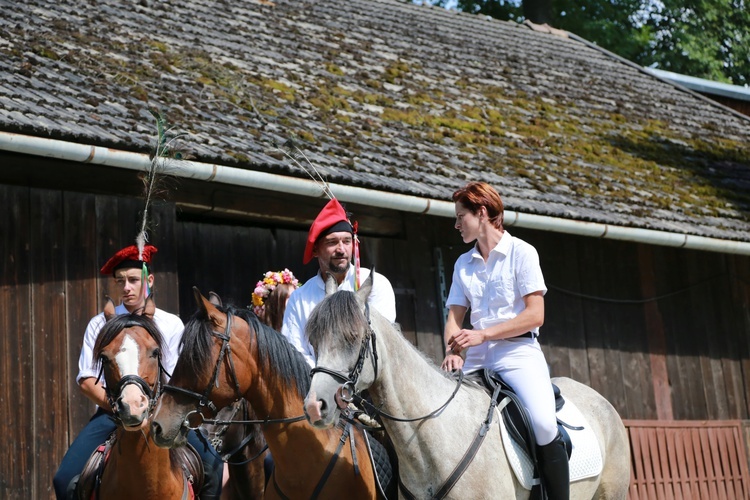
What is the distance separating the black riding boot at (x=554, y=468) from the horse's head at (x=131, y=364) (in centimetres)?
201

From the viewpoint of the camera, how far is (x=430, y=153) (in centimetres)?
1025

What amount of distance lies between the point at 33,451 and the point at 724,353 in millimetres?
7846

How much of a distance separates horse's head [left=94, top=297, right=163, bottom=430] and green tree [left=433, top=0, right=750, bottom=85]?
61.0ft

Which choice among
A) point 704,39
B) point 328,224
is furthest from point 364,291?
point 704,39

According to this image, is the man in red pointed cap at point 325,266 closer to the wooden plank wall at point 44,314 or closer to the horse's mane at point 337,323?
the horse's mane at point 337,323

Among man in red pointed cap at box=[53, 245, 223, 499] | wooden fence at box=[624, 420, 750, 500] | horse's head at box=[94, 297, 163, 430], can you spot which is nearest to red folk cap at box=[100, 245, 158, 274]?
man in red pointed cap at box=[53, 245, 223, 499]

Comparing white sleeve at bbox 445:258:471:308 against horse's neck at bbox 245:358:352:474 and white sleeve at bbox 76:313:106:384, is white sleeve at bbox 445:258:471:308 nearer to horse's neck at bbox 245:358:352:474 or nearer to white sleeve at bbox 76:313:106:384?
horse's neck at bbox 245:358:352:474

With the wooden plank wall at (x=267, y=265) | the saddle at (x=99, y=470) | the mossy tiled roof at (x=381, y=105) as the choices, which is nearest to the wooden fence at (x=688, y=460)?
the mossy tiled roof at (x=381, y=105)

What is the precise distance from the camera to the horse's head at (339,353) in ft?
15.5

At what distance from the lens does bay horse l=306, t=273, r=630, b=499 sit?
489cm

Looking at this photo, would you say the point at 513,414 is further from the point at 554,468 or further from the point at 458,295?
the point at 458,295

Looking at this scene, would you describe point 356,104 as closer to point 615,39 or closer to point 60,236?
point 60,236

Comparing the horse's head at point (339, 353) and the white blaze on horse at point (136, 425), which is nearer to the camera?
the horse's head at point (339, 353)

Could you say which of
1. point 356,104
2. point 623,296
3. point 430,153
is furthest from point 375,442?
point 623,296
